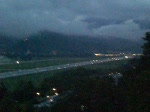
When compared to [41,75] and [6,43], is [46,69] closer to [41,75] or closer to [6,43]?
[41,75]

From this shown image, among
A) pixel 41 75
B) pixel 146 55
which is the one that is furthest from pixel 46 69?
pixel 146 55

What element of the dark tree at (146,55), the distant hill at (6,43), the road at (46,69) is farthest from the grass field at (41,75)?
the dark tree at (146,55)

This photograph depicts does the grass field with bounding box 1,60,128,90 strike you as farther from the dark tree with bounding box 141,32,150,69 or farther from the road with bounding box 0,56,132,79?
the dark tree with bounding box 141,32,150,69

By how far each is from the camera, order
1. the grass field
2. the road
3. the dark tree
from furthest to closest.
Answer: the road
the grass field
the dark tree

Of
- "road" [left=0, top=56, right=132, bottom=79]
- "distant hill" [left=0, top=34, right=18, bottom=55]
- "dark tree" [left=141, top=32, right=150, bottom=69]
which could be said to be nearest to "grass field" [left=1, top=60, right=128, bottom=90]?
"road" [left=0, top=56, right=132, bottom=79]

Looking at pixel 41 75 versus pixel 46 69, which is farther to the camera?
pixel 46 69

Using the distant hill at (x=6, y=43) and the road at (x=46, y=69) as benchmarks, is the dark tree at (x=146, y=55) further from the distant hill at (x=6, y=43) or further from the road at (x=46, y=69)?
the distant hill at (x=6, y=43)

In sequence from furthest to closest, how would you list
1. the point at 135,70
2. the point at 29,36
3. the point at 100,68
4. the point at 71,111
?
1. the point at 29,36
2. the point at 100,68
3. the point at 135,70
4. the point at 71,111

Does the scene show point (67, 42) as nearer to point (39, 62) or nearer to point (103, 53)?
point (103, 53)

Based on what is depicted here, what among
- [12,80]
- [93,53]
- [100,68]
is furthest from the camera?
[93,53]

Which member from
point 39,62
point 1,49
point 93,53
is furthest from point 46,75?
point 93,53

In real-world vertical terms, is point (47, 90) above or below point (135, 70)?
below
